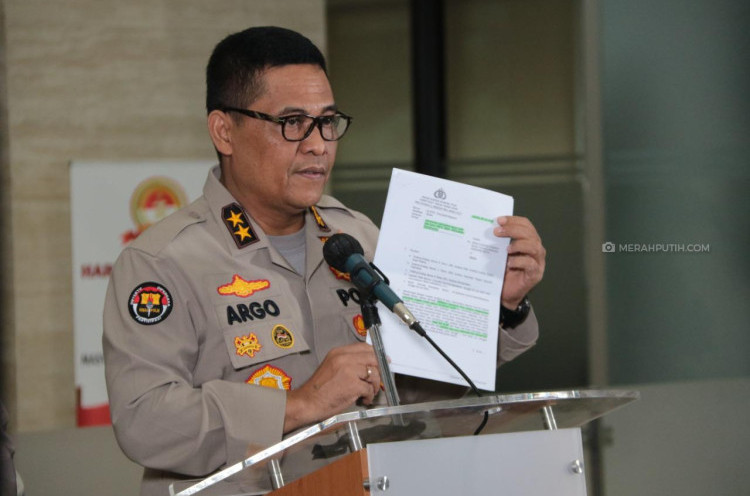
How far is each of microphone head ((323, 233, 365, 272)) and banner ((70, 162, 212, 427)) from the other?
2.20m

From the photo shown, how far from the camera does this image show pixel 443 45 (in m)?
5.91

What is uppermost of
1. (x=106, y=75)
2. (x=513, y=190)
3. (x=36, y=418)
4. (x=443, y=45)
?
(x=443, y=45)

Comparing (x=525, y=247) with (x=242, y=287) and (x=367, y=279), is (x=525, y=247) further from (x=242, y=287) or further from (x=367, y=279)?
(x=242, y=287)

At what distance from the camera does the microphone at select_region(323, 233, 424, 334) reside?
63.0 inches

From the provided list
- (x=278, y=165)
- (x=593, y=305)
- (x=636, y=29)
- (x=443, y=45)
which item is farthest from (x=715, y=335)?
(x=443, y=45)

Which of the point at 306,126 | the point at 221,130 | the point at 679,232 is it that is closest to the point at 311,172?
the point at 306,126

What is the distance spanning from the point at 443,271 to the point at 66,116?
9.39 feet

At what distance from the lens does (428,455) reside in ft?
4.58

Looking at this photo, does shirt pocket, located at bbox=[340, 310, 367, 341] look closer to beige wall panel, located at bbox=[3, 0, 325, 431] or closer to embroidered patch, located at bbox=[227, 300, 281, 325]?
embroidered patch, located at bbox=[227, 300, 281, 325]

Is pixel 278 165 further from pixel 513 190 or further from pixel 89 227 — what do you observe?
pixel 513 190

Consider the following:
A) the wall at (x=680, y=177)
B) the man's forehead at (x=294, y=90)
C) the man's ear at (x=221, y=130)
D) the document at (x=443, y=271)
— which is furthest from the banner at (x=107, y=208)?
the document at (x=443, y=271)

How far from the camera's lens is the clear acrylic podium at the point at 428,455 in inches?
52.9

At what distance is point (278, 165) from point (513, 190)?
339 cm

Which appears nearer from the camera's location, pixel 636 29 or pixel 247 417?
pixel 247 417
